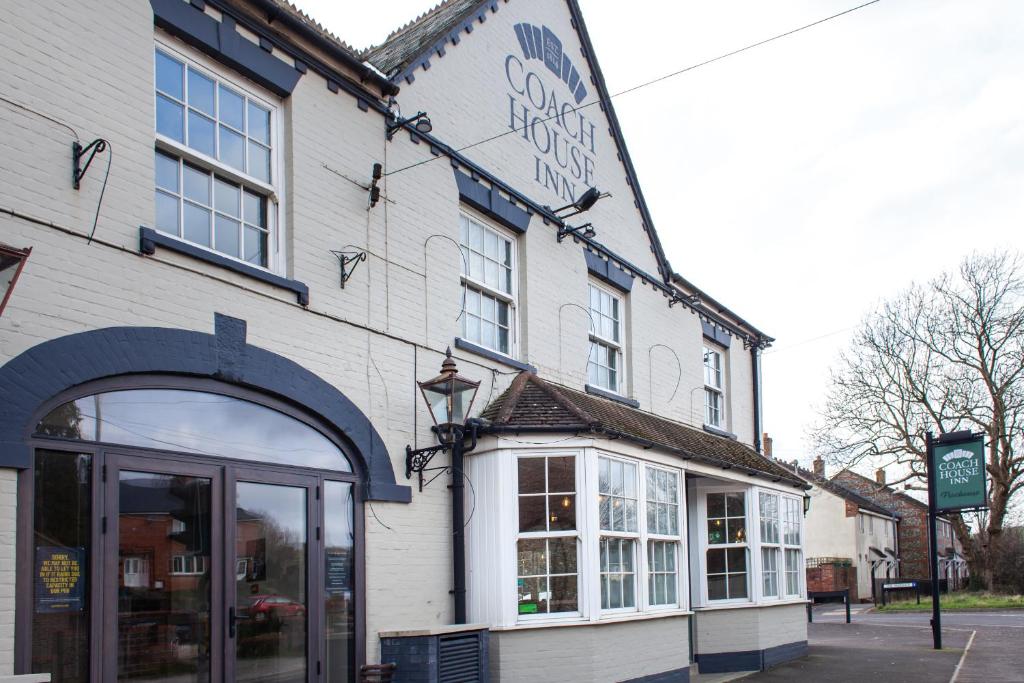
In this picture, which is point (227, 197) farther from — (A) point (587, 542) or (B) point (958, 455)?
(B) point (958, 455)

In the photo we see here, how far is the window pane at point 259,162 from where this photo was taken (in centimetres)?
902

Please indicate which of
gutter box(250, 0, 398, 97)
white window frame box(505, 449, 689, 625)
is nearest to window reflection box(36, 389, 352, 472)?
white window frame box(505, 449, 689, 625)

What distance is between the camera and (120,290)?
7484mm

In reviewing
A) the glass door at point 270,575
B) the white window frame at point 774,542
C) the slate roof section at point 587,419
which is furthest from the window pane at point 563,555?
the white window frame at point 774,542

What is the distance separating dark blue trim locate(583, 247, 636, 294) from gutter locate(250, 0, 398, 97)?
4706 millimetres

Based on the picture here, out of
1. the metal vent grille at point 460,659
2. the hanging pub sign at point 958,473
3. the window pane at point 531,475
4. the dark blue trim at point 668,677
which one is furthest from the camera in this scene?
the hanging pub sign at point 958,473

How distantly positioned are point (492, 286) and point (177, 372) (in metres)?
5.04

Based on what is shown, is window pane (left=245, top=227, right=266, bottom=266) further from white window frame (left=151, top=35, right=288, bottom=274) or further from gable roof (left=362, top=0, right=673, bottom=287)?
gable roof (left=362, top=0, right=673, bottom=287)

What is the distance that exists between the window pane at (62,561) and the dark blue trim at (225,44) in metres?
3.59

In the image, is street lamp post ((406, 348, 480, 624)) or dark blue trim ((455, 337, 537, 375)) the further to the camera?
dark blue trim ((455, 337, 537, 375))

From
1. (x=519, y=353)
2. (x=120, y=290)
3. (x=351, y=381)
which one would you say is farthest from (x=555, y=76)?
(x=120, y=290)

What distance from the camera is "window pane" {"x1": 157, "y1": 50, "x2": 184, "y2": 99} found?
822cm

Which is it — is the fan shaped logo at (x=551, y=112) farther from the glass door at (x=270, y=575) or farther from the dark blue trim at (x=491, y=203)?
the glass door at (x=270, y=575)

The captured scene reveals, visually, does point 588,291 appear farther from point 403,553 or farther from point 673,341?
point 403,553
